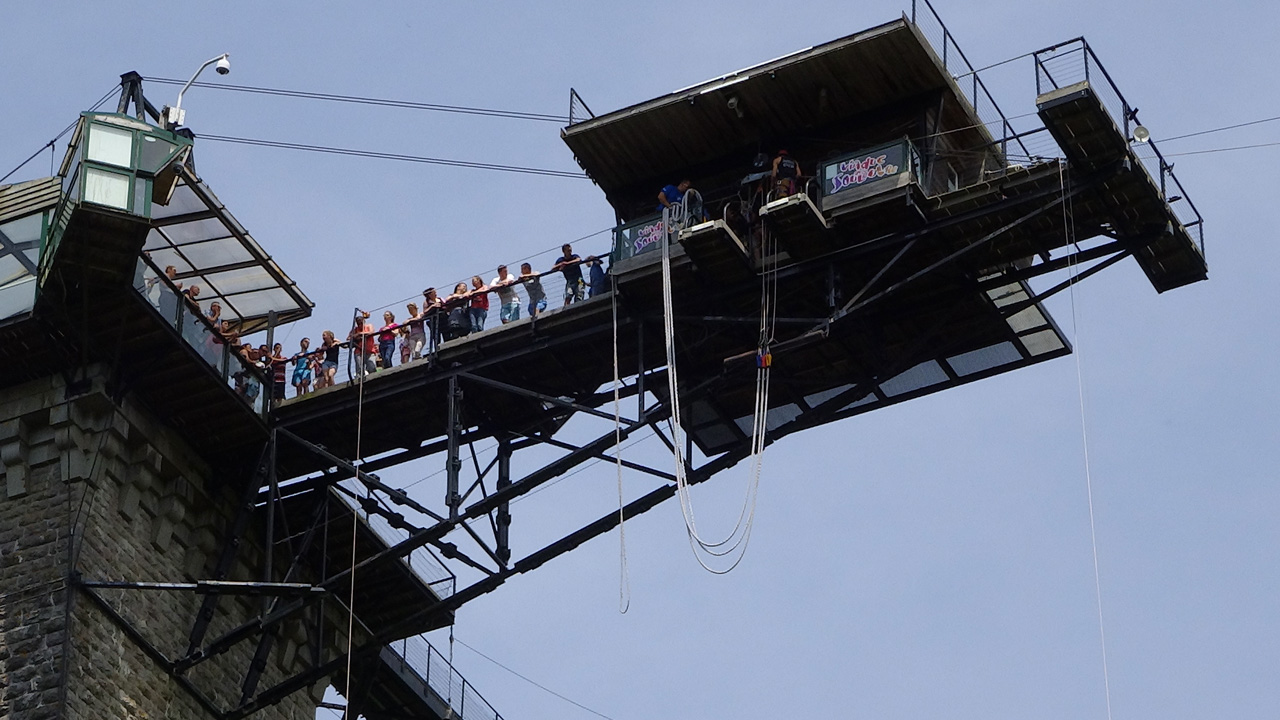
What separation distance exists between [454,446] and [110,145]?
773cm

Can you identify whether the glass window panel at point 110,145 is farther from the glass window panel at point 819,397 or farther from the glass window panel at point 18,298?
the glass window panel at point 819,397

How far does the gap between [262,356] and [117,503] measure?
463 centimetres

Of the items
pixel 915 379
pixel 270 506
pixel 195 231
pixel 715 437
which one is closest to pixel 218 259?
pixel 195 231

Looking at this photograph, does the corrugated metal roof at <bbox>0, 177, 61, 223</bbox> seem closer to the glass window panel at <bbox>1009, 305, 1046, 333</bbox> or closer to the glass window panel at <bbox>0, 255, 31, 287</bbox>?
the glass window panel at <bbox>0, 255, 31, 287</bbox>

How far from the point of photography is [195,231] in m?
45.7

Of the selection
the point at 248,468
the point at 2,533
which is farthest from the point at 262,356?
the point at 2,533

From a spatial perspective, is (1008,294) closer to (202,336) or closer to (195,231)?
(202,336)

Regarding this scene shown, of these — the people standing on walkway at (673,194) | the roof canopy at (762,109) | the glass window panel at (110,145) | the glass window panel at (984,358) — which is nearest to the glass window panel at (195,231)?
the glass window panel at (110,145)

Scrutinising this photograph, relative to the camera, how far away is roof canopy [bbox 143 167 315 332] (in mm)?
45062

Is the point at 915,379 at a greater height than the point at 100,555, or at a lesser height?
greater

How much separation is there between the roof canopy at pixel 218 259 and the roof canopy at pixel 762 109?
673 centimetres

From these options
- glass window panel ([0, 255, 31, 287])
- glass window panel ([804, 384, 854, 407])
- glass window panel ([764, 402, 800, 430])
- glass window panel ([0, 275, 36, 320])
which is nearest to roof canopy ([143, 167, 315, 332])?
glass window panel ([0, 255, 31, 287])

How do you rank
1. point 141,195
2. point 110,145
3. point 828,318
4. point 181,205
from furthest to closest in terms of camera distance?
point 181,205 < point 110,145 < point 141,195 < point 828,318

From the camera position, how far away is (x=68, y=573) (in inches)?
1610
